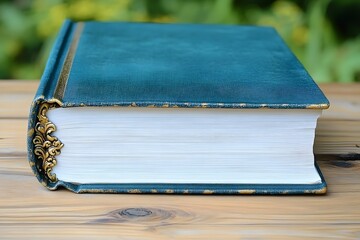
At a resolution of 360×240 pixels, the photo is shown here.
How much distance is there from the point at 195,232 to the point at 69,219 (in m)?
0.12

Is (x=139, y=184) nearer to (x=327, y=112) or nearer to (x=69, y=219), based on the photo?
(x=69, y=219)

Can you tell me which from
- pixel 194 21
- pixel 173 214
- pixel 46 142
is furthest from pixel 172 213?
pixel 194 21

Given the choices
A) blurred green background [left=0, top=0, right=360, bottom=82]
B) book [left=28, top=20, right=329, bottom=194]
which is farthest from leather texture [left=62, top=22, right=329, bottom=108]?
blurred green background [left=0, top=0, right=360, bottom=82]

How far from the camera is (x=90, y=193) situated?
2.12ft

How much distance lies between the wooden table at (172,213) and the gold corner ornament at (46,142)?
0.10ft

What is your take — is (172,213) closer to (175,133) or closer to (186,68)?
(175,133)

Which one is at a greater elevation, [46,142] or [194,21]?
[46,142]

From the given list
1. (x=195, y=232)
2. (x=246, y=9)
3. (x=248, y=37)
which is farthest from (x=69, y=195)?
(x=246, y=9)

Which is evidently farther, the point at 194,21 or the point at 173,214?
the point at 194,21

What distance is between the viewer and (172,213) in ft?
2.03

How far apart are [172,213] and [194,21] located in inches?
48.9

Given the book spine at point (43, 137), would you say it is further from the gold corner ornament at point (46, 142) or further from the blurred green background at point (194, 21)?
the blurred green background at point (194, 21)

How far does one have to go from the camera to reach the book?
62 centimetres

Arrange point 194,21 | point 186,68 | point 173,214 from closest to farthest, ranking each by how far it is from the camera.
Answer: point 173,214, point 186,68, point 194,21
